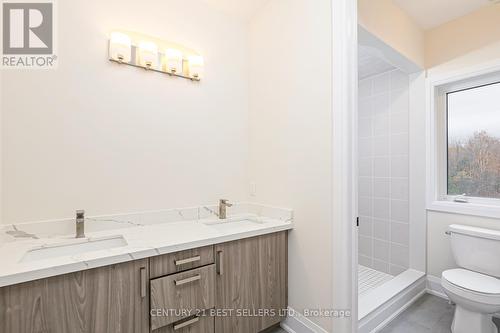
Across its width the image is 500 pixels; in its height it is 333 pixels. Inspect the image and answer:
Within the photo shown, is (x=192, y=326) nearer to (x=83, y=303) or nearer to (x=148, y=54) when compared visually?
(x=83, y=303)

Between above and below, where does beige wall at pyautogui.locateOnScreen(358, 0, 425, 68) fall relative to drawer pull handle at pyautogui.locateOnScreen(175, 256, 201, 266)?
above

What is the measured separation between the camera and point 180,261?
1265mm

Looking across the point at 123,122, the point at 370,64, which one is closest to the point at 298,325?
the point at 123,122

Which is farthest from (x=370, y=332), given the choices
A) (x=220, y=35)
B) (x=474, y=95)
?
(x=220, y=35)

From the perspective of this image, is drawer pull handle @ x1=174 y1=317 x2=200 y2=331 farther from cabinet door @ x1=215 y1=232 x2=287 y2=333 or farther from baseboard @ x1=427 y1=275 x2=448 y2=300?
baseboard @ x1=427 y1=275 x2=448 y2=300

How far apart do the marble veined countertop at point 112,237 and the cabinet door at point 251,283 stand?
0.09 meters

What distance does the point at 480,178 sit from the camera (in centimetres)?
214

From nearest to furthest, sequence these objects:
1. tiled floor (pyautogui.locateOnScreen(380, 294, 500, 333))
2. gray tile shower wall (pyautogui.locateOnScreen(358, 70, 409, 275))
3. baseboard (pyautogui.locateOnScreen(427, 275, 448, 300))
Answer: tiled floor (pyautogui.locateOnScreen(380, 294, 500, 333)) < baseboard (pyautogui.locateOnScreen(427, 275, 448, 300)) < gray tile shower wall (pyautogui.locateOnScreen(358, 70, 409, 275))

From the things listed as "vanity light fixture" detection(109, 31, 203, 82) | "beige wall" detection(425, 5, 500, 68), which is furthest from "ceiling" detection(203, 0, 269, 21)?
"beige wall" detection(425, 5, 500, 68)

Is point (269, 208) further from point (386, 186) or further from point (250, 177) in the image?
point (386, 186)

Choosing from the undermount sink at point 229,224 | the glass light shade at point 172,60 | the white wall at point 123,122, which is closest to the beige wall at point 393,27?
the white wall at point 123,122

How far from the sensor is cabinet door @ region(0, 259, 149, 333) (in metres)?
0.93

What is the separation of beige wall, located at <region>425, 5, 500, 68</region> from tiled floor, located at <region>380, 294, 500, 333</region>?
7.41 ft

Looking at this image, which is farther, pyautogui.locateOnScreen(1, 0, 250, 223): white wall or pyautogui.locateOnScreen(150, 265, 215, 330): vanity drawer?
pyautogui.locateOnScreen(1, 0, 250, 223): white wall
